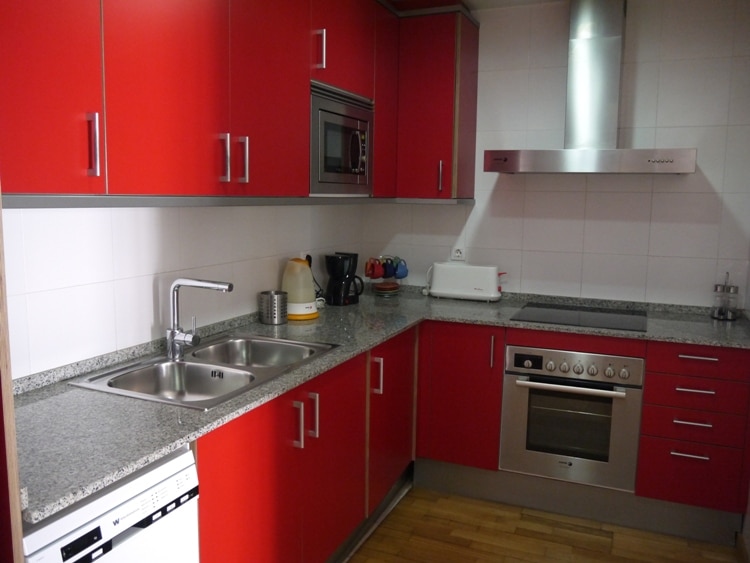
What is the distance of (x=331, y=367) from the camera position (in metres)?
2.20

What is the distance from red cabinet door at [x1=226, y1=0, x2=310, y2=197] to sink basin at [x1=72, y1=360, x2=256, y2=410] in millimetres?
579

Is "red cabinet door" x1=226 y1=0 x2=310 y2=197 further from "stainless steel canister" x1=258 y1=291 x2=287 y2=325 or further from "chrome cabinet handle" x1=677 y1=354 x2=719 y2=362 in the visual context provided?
"chrome cabinet handle" x1=677 y1=354 x2=719 y2=362

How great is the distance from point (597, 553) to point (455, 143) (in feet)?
6.26

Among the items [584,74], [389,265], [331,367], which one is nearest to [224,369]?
[331,367]

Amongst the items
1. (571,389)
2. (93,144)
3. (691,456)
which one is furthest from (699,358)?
(93,144)

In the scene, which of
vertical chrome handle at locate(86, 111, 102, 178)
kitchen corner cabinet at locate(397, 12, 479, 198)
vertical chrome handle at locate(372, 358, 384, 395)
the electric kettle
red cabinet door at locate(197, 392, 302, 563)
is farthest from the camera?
kitchen corner cabinet at locate(397, 12, 479, 198)

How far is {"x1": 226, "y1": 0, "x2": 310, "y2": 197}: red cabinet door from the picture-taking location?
2.10m

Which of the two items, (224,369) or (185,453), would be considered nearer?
(185,453)

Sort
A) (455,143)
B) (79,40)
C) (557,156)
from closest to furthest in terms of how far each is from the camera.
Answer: (79,40), (557,156), (455,143)

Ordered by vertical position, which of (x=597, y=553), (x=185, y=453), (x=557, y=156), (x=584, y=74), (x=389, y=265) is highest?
(x=584, y=74)

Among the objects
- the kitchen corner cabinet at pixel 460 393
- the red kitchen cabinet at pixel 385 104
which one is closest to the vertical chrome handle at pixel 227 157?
Result: the red kitchen cabinet at pixel 385 104

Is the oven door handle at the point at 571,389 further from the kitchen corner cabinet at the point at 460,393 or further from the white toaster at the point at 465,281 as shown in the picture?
the white toaster at the point at 465,281

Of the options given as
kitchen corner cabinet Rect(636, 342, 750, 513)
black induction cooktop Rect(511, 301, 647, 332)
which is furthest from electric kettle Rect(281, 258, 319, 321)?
kitchen corner cabinet Rect(636, 342, 750, 513)

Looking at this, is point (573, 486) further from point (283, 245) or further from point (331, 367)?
point (283, 245)
